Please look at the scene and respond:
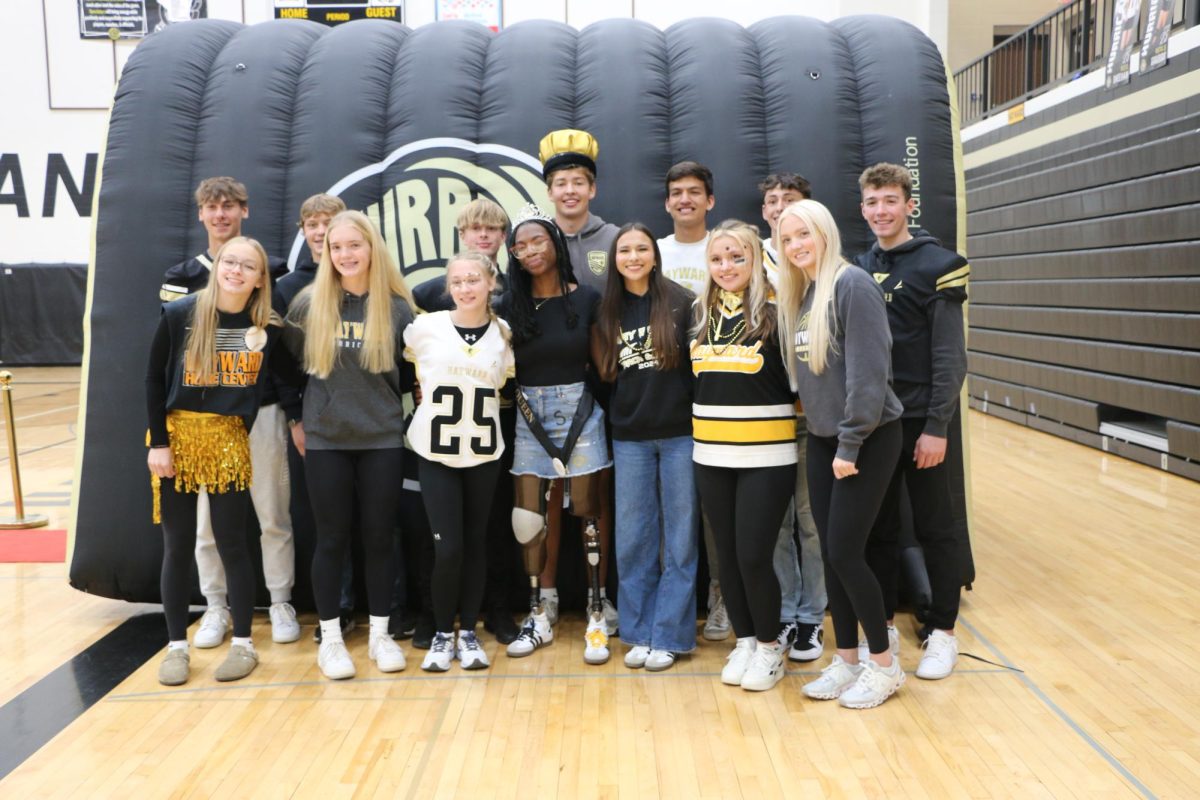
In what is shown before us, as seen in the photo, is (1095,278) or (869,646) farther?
(1095,278)

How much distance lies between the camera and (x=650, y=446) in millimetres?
3393

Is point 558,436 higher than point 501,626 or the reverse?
higher

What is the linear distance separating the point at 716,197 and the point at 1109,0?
6272 millimetres

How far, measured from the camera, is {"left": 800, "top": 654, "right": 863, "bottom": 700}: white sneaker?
313cm

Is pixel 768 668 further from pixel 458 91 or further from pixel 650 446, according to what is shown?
pixel 458 91

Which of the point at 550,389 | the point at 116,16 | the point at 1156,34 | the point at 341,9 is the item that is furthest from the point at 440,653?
the point at 116,16

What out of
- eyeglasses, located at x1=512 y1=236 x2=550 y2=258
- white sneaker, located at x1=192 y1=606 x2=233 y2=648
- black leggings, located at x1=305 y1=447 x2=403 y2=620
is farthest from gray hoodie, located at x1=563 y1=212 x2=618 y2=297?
white sneaker, located at x1=192 y1=606 x2=233 y2=648

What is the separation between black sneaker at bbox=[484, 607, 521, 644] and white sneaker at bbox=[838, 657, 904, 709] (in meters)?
1.19

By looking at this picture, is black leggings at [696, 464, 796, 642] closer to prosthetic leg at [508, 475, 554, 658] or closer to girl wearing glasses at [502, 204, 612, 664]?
girl wearing glasses at [502, 204, 612, 664]

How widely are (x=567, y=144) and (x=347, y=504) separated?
1.53 m

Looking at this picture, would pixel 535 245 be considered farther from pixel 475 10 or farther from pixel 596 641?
pixel 475 10

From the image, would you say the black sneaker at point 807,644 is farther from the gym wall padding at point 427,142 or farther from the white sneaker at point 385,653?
the gym wall padding at point 427,142

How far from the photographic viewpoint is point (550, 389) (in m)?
3.47

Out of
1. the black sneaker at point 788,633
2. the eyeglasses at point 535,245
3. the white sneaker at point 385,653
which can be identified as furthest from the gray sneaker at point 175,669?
the black sneaker at point 788,633
